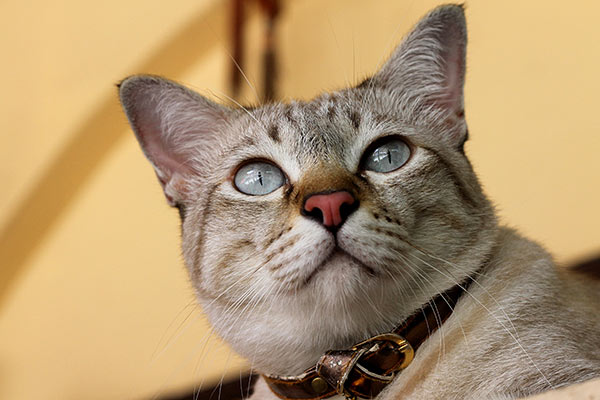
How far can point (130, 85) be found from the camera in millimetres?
1619

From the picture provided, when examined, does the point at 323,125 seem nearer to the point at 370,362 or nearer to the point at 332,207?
the point at 332,207

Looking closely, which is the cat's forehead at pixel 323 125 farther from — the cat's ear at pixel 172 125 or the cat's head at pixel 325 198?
the cat's ear at pixel 172 125

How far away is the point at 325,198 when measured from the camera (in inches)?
47.0

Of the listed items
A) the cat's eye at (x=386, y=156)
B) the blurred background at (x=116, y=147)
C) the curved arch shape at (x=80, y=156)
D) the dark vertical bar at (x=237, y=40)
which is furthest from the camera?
the curved arch shape at (x=80, y=156)

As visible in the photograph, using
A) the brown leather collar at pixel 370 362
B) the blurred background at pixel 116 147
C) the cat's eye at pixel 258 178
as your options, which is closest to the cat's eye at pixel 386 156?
the cat's eye at pixel 258 178

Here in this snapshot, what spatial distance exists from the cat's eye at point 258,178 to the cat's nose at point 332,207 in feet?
0.83

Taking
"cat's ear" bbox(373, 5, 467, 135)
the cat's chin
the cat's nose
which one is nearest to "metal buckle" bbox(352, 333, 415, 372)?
the cat's chin

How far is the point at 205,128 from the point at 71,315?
6.96ft

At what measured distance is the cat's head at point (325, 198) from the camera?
1.23 metres

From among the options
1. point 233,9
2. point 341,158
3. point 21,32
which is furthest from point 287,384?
point 21,32

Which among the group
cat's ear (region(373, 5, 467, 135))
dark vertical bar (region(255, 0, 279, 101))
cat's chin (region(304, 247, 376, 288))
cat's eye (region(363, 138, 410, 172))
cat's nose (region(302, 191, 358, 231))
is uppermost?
dark vertical bar (region(255, 0, 279, 101))

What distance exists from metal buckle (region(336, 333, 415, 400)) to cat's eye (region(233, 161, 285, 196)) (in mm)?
443

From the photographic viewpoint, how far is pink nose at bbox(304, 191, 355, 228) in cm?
118

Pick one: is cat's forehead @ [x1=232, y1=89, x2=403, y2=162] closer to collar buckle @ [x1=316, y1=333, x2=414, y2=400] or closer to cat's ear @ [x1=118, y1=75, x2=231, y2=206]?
cat's ear @ [x1=118, y1=75, x2=231, y2=206]
